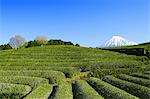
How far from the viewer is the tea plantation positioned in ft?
94.7

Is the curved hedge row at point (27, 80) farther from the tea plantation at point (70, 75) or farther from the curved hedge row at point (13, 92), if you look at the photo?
the curved hedge row at point (13, 92)

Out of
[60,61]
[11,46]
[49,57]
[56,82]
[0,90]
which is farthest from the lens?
[11,46]

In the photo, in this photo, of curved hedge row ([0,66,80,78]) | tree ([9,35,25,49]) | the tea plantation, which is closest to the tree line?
tree ([9,35,25,49])

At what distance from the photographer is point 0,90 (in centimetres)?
3178

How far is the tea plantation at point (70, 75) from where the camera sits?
28.9 m

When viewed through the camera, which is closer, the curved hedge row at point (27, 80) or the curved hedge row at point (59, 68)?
the curved hedge row at point (27, 80)

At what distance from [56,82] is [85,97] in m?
18.5

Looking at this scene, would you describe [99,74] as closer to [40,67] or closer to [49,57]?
[40,67]

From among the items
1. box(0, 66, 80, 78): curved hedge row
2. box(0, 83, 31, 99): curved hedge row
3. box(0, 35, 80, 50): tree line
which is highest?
box(0, 35, 80, 50): tree line

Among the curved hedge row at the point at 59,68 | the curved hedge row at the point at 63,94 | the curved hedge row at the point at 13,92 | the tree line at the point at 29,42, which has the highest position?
the tree line at the point at 29,42

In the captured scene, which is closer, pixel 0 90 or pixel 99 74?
pixel 0 90

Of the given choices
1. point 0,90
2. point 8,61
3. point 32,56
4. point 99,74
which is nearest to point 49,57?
point 32,56

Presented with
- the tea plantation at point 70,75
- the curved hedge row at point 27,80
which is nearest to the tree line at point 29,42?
the tea plantation at point 70,75

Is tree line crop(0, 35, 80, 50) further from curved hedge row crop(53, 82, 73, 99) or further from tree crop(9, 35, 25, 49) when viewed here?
curved hedge row crop(53, 82, 73, 99)
